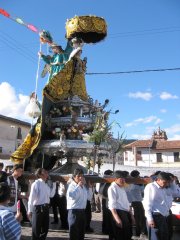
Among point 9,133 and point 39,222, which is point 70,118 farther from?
point 9,133

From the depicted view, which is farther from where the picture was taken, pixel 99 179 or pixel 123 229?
pixel 99 179

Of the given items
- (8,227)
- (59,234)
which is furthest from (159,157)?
(8,227)

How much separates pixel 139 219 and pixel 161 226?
315 cm

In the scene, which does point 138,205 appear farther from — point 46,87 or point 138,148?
point 138,148

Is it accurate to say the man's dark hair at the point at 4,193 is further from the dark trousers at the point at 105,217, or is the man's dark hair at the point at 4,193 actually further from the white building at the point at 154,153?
the white building at the point at 154,153

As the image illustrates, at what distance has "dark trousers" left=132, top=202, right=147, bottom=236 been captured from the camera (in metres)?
8.48

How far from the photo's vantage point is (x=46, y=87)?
9.80m

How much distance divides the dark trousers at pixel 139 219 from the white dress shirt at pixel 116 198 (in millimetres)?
2176

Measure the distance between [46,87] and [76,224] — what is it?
4.50 m

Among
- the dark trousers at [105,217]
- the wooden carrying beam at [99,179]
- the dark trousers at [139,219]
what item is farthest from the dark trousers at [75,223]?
the dark trousers at [139,219]

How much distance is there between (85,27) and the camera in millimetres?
10500

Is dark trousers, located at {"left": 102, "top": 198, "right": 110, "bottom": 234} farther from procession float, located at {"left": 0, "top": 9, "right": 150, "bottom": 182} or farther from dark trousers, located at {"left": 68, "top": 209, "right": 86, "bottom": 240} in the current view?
dark trousers, located at {"left": 68, "top": 209, "right": 86, "bottom": 240}

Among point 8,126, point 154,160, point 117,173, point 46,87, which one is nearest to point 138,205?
point 117,173

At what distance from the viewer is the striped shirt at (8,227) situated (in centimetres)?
285
